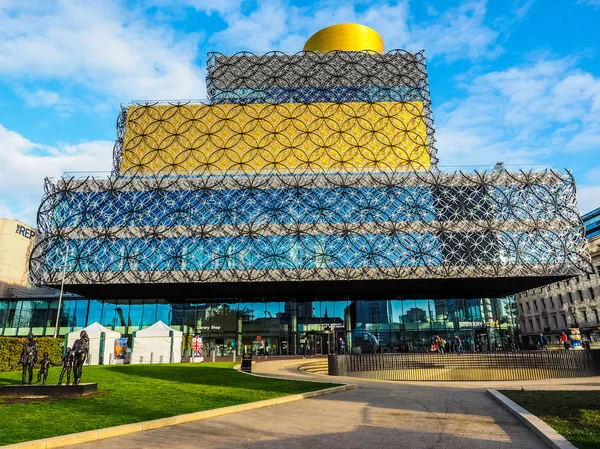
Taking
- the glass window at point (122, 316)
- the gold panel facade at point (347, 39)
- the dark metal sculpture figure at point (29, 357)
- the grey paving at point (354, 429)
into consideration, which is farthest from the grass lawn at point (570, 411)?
the gold panel facade at point (347, 39)

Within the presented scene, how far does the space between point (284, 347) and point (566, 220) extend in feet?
110

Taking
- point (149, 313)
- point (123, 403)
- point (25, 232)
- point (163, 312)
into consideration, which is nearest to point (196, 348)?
point (163, 312)

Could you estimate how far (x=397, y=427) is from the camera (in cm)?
920

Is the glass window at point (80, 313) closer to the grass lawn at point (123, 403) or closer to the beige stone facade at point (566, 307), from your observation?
the grass lawn at point (123, 403)

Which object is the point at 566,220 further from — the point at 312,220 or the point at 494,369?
the point at 312,220

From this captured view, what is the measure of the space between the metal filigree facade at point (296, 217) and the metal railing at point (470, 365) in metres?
12.6

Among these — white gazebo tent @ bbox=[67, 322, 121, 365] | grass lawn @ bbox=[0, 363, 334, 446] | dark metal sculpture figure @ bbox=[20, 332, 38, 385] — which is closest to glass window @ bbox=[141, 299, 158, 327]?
white gazebo tent @ bbox=[67, 322, 121, 365]

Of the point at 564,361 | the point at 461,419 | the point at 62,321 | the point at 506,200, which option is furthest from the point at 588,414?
the point at 62,321

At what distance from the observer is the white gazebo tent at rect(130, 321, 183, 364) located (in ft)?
109

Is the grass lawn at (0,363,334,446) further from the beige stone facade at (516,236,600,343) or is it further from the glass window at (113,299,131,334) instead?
the beige stone facade at (516,236,600,343)

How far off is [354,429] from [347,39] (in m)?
65.9

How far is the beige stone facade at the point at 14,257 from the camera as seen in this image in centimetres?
6006

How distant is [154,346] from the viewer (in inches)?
1323

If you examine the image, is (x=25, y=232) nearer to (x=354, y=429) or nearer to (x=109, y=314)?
(x=109, y=314)
